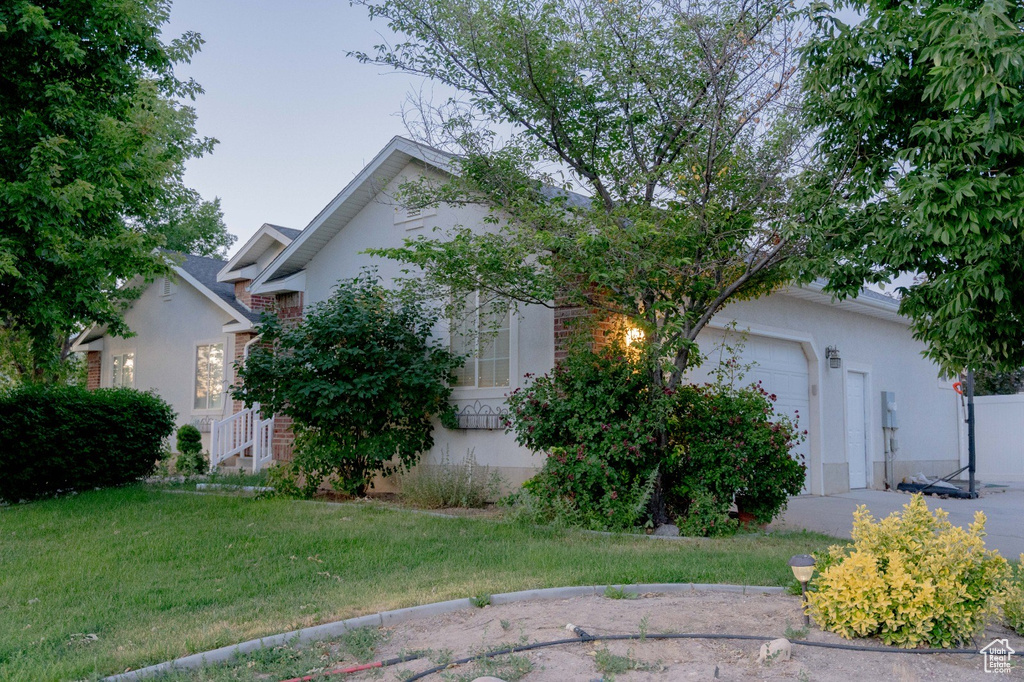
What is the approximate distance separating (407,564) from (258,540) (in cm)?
196

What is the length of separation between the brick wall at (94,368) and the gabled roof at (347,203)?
29.9 ft

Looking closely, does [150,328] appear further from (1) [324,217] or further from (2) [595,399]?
(2) [595,399]

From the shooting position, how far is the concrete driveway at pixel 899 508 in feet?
29.1

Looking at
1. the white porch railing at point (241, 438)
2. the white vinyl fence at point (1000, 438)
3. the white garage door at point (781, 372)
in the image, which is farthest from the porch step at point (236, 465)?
the white vinyl fence at point (1000, 438)

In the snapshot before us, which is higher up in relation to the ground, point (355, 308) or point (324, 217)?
point (324, 217)

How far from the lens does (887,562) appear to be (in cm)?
466

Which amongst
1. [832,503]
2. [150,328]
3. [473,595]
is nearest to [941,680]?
[473,595]

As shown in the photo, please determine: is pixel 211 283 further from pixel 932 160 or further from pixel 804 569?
pixel 804 569

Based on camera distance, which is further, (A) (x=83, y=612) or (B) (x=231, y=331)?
Result: (B) (x=231, y=331)

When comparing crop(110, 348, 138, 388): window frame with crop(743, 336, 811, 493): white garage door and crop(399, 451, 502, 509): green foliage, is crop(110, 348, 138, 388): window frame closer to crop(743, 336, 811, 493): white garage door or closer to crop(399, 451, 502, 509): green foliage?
crop(399, 451, 502, 509): green foliage

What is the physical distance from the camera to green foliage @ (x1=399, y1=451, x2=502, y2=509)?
410 inches

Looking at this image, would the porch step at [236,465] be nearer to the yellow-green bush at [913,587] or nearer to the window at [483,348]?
the window at [483,348]

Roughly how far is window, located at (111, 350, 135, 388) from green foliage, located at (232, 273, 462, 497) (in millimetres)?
10078

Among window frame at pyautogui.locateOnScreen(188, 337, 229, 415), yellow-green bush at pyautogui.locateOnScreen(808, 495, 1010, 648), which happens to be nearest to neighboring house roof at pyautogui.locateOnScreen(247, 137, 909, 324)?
window frame at pyautogui.locateOnScreen(188, 337, 229, 415)
